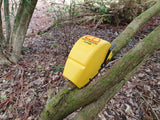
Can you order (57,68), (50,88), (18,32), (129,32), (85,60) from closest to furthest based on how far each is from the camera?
(85,60), (129,32), (50,88), (57,68), (18,32)

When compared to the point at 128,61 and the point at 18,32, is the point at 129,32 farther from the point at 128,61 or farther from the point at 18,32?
the point at 18,32

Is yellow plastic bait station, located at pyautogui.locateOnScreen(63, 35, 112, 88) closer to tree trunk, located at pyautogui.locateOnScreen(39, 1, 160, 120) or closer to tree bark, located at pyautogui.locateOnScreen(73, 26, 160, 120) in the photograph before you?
tree trunk, located at pyautogui.locateOnScreen(39, 1, 160, 120)

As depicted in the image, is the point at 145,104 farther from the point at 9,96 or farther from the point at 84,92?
the point at 9,96

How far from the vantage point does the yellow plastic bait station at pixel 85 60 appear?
3.45 feet

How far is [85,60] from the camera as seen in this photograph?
104 cm

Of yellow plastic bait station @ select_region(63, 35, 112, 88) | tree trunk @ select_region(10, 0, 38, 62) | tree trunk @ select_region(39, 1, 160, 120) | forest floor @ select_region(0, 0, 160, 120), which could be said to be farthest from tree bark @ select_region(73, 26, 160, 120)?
tree trunk @ select_region(10, 0, 38, 62)

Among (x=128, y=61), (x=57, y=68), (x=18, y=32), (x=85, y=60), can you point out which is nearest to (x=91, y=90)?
(x=85, y=60)

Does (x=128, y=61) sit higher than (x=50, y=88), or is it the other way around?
(x=128, y=61)

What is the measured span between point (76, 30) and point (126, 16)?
1.66m

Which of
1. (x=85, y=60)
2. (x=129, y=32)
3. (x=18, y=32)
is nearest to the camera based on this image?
(x=85, y=60)

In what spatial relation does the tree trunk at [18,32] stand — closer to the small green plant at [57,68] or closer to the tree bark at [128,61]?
the small green plant at [57,68]

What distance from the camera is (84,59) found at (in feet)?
3.42

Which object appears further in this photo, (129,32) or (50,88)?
(50,88)

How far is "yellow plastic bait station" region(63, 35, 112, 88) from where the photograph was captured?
3.45 feet
